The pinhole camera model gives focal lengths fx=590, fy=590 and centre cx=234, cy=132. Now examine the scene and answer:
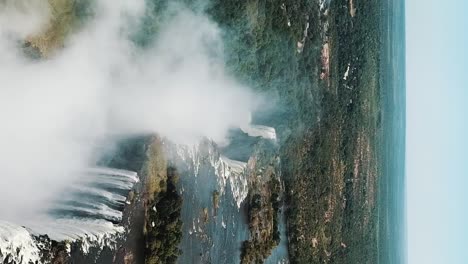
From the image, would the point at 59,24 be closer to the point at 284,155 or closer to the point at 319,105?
the point at 284,155

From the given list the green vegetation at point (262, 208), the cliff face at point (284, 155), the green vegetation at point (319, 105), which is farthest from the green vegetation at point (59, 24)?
the green vegetation at point (262, 208)

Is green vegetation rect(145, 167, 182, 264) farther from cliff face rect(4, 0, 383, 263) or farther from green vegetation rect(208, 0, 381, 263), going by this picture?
green vegetation rect(208, 0, 381, 263)

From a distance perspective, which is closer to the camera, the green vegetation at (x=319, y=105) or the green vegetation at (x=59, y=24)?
the green vegetation at (x=59, y=24)

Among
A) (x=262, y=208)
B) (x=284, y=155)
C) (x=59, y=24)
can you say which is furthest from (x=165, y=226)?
(x=284, y=155)

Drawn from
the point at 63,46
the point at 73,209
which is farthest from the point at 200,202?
the point at 63,46

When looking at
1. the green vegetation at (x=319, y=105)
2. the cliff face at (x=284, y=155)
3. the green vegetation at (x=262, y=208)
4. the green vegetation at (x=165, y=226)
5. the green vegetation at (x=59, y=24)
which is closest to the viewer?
the green vegetation at (x=59, y=24)

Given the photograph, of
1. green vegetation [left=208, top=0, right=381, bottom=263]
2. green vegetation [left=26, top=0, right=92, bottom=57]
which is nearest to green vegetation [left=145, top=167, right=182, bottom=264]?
green vegetation [left=26, top=0, right=92, bottom=57]

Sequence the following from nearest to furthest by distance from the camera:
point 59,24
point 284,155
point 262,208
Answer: point 59,24, point 262,208, point 284,155

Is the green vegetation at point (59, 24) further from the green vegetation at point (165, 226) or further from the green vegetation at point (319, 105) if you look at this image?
the green vegetation at point (319, 105)

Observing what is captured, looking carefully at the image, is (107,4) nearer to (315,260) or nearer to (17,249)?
(17,249)
